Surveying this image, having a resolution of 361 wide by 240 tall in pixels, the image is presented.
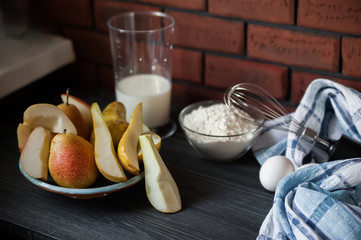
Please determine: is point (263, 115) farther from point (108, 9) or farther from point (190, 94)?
point (108, 9)

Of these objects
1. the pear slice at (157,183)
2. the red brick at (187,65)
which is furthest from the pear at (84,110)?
the red brick at (187,65)

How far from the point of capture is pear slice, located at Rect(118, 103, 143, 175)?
0.62 metres

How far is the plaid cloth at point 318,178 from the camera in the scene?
54 cm

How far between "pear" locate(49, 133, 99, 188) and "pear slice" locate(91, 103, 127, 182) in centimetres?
1

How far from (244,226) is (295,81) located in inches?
11.5

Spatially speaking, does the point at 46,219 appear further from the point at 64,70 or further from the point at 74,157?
the point at 64,70

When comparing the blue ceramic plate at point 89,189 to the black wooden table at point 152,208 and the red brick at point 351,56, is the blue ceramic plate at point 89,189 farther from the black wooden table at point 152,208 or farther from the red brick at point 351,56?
the red brick at point 351,56

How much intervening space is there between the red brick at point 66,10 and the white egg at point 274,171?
1.63ft

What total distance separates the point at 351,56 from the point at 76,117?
42 centimetres

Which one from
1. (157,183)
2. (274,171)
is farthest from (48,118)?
(274,171)

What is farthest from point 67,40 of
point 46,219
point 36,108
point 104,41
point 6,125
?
point 46,219

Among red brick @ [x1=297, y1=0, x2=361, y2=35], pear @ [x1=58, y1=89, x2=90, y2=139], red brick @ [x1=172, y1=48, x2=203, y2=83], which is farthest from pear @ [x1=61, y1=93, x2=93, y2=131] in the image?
red brick @ [x1=297, y1=0, x2=361, y2=35]

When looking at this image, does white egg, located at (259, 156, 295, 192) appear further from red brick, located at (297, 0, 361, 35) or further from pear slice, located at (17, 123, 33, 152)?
pear slice, located at (17, 123, 33, 152)

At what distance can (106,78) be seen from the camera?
993mm
